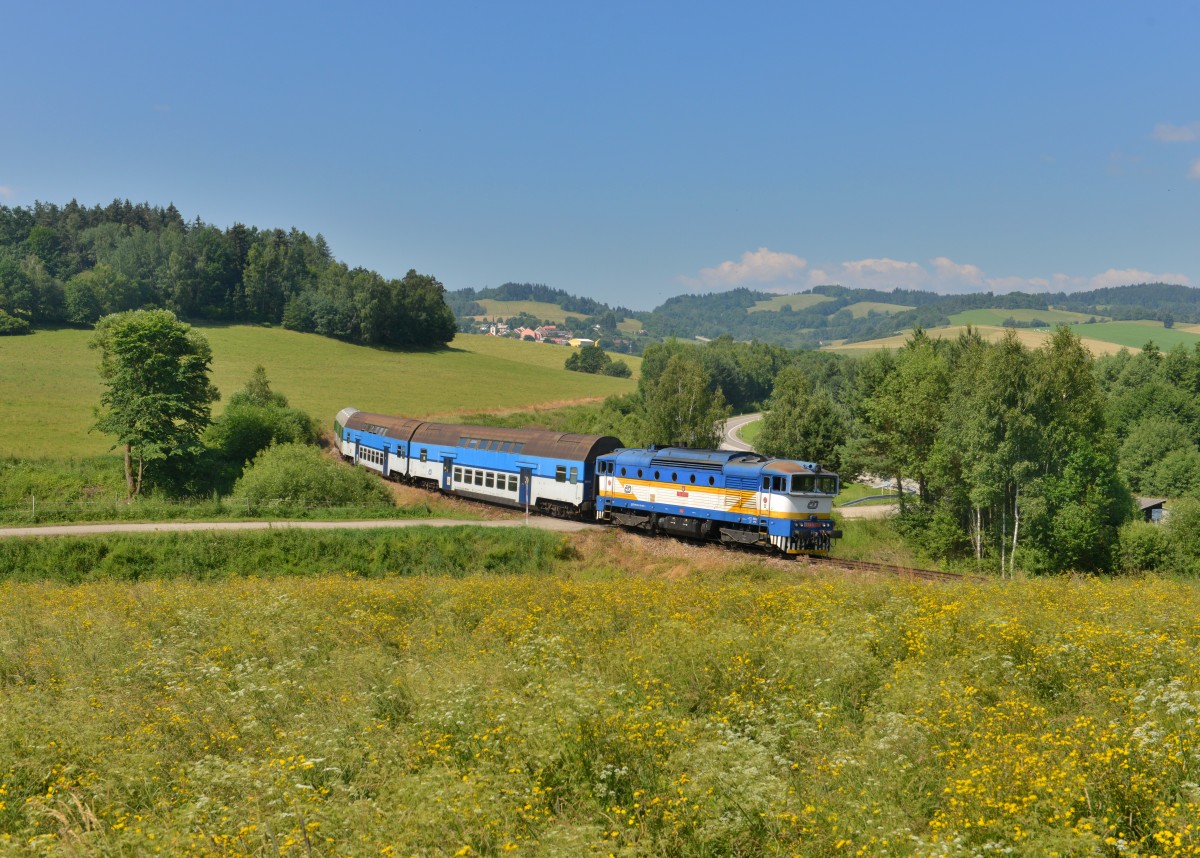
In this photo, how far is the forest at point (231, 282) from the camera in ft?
375

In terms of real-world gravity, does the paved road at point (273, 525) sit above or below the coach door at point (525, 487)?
below

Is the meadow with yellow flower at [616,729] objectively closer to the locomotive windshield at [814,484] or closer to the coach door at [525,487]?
the locomotive windshield at [814,484]

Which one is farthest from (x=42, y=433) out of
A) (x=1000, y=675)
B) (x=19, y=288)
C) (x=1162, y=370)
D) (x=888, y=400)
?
(x=1162, y=370)

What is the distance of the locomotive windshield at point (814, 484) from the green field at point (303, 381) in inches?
1929

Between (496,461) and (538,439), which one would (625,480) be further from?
(496,461)

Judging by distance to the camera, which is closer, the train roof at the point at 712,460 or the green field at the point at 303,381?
the train roof at the point at 712,460

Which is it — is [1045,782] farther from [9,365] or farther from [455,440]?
[9,365]

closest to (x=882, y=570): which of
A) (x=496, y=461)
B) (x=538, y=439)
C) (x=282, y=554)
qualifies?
(x=538, y=439)

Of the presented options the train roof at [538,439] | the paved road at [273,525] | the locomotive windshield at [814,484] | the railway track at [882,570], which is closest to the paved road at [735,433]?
the train roof at [538,439]

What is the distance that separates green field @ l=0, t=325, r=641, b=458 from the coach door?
33657 mm

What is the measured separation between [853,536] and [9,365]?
81.1m

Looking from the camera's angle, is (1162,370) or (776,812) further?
(1162,370)

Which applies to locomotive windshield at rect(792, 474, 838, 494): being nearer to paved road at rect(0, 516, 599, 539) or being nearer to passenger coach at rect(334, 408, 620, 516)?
paved road at rect(0, 516, 599, 539)

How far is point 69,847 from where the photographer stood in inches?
329
